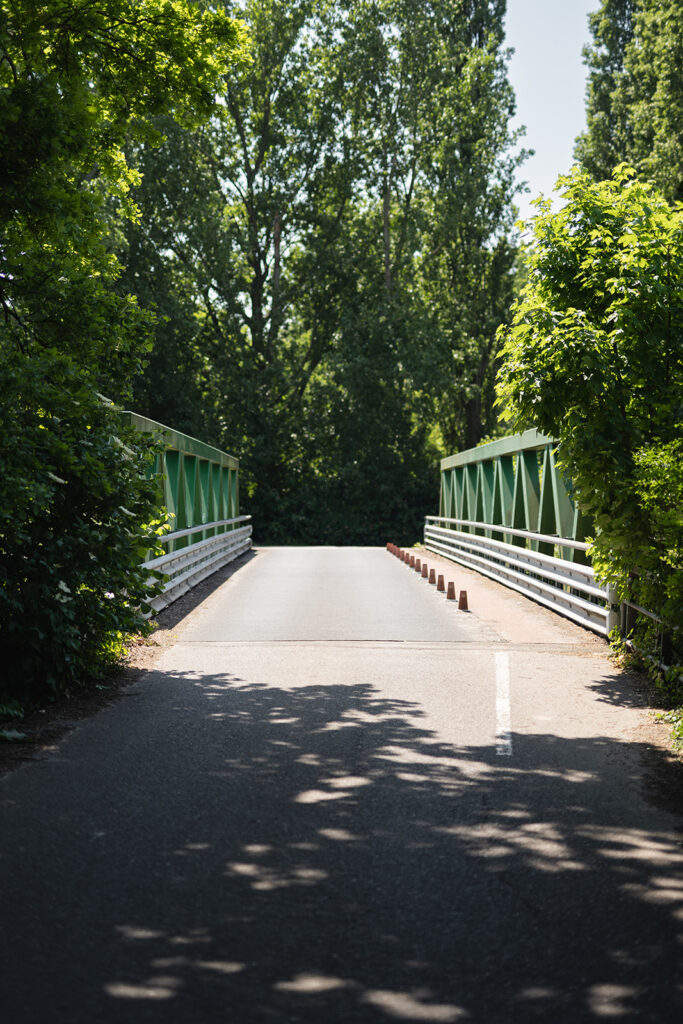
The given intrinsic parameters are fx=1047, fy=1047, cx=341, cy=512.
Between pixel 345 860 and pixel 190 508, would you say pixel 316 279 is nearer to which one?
pixel 190 508

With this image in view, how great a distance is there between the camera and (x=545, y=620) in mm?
14680

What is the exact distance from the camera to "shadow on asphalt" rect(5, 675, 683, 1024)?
141 inches

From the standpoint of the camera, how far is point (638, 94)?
116 ft

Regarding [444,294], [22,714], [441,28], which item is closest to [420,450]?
[444,294]

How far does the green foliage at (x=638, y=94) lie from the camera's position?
29.5m

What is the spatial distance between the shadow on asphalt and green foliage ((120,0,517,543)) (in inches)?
1484

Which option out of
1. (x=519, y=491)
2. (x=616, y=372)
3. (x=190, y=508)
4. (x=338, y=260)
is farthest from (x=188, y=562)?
(x=338, y=260)

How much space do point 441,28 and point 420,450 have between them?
18.8 meters

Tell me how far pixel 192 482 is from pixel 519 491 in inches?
284

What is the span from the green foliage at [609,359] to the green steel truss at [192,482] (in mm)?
5671

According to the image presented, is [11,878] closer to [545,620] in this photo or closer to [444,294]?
[545,620]

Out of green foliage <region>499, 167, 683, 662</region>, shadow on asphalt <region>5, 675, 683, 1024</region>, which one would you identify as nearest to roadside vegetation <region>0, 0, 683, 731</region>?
green foliage <region>499, 167, 683, 662</region>

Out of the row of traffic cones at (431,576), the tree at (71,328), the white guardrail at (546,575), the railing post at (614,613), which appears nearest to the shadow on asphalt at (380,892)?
the tree at (71,328)

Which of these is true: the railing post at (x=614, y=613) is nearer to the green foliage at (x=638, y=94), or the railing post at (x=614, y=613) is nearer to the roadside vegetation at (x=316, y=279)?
the roadside vegetation at (x=316, y=279)
